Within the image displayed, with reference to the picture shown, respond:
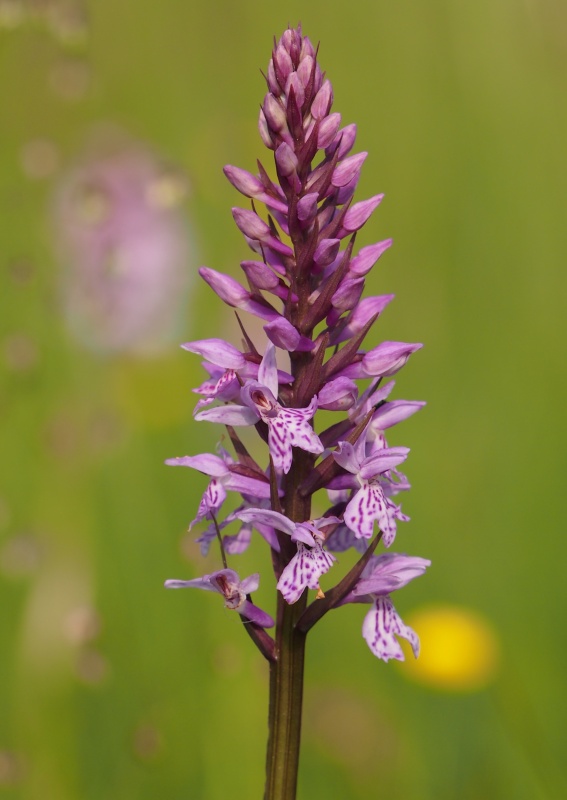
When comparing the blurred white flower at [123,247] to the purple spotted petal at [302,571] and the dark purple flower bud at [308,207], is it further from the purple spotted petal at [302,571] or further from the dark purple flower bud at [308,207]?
the purple spotted petal at [302,571]

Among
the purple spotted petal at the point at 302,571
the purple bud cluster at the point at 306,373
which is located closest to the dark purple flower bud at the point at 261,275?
the purple bud cluster at the point at 306,373

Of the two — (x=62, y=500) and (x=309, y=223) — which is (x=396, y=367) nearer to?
(x=309, y=223)

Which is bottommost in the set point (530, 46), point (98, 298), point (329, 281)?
point (329, 281)

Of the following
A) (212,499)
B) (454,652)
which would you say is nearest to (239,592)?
(212,499)

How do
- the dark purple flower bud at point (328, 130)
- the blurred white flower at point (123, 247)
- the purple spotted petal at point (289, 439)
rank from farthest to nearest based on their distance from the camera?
the blurred white flower at point (123, 247) < the dark purple flower bud at point (328, 130) < the purple spotted petal at point (289, 439)

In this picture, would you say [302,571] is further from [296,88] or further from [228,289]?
[296,88]

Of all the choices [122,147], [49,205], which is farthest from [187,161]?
[49,205]
